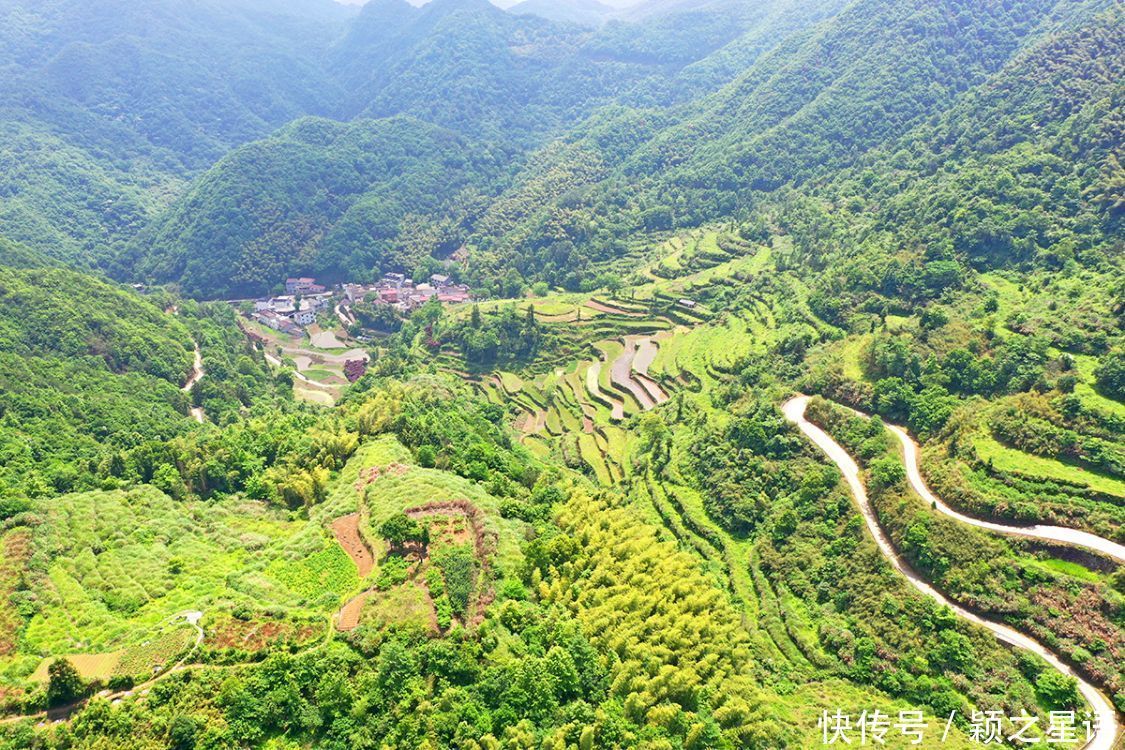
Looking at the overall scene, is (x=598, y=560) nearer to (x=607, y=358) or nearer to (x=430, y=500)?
(x=430, y=500)

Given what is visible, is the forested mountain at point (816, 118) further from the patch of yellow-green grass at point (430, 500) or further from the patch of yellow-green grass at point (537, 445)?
the patch of yellow-green grass at point (430, 500)

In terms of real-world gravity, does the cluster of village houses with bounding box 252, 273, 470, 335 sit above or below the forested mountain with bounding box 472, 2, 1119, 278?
below

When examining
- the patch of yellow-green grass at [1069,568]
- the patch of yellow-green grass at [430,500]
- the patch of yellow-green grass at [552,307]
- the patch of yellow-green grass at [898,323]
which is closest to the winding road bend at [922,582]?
the patch of yellow-green grass at [1069,568]

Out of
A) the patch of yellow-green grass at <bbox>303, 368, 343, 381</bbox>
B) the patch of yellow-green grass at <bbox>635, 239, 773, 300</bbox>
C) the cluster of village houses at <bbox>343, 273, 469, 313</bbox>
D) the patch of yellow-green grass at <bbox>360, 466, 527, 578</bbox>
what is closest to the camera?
the patch of yellow-green grass at <bbox>360, 466, 527, 578</bbox>

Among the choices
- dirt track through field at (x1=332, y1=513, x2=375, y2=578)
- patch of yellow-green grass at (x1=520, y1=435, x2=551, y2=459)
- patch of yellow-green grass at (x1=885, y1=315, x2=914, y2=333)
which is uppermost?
patch of yellow-green grass at (x1=885, y1=315, x2=914, y2=333)

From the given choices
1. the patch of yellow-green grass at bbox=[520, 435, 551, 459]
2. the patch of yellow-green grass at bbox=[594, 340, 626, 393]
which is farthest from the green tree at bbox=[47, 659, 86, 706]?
the patch of yellow-green grass at bbox=[594, 340, 626, 393]

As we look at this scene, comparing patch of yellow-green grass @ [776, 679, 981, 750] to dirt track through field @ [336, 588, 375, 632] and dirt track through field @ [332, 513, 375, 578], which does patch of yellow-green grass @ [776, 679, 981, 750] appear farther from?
dirt track through field @ [332, 513, 375, 578]
